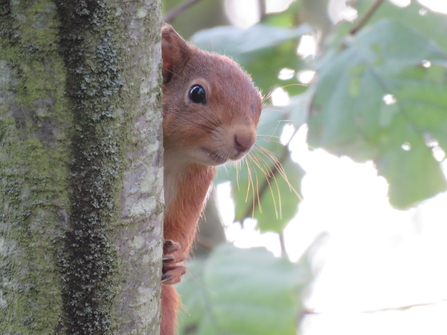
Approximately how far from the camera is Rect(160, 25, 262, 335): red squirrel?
1549 mm

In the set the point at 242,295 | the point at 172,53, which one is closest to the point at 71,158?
the point at 172,53

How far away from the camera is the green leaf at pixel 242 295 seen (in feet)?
5.32

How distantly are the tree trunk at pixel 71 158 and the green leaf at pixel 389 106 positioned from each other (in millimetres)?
1247

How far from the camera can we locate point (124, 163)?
0.89 m

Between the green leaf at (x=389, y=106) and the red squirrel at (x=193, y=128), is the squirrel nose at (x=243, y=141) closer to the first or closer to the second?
the red squirrel at (x=193, y=128)

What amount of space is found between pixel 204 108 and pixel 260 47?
51 centimetres

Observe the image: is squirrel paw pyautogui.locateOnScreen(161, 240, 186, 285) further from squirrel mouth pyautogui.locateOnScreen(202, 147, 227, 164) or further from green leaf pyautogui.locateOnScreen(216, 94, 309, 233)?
green leaf pyautogui.locateOnScreen(216, 94, 309, 233)

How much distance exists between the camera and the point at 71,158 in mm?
828

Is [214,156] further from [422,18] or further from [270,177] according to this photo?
[422,18]

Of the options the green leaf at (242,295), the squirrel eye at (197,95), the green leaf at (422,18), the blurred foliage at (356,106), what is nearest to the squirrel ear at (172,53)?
the squirrel eye at (197,95)

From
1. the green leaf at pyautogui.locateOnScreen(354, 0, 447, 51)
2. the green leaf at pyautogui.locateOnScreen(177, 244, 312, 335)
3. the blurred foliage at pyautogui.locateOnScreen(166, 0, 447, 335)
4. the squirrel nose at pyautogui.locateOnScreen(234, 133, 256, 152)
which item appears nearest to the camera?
the squirrel nose at pyautogui.locateOnScreen(234, 133, 256, 152)

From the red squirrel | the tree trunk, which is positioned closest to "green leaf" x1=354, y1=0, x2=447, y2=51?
the red squirrel

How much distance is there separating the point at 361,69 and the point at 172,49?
32.5 inches

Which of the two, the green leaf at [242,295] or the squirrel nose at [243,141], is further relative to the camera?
the green leaf at [242,295]
